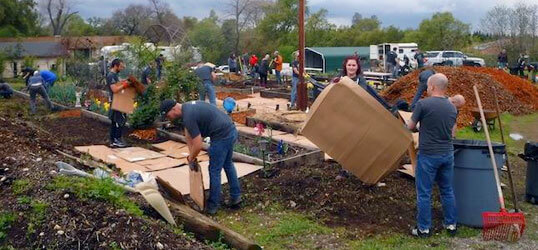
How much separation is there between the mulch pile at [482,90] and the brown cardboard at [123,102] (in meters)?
7.37

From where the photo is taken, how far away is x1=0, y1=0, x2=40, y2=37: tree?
51.5 meters

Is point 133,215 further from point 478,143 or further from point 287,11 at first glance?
point 287,11

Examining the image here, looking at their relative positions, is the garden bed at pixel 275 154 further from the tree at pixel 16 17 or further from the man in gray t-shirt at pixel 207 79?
the tree at pixel 16 17

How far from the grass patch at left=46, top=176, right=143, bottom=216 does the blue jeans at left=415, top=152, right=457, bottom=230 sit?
9.33 feet

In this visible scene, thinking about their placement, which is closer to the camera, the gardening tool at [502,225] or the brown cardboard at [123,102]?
the gardening tool at [502,225]

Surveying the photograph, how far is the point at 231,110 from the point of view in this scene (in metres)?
14.0

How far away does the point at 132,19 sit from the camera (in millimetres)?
68250

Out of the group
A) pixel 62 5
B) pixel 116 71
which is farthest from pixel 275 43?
pixel 116 71

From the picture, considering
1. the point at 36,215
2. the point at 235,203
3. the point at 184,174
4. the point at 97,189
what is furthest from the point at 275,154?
the point at 36,215

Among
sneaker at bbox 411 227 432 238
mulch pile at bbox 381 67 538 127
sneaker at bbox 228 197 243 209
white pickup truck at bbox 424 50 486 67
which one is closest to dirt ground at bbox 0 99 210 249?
sneaker at bbox 228 197 243 209

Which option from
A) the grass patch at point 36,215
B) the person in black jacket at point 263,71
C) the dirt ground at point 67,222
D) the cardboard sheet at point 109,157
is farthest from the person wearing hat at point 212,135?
the person in black jacket at point 263,71

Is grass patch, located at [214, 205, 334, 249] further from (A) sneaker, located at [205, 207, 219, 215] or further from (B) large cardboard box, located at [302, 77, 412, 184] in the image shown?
(B) large cardboard box, located at [302, 77, 412, 184]

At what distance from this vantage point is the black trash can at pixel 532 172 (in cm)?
719

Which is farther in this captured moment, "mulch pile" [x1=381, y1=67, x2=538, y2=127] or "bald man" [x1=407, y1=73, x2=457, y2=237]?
"mulch pile" [x1=381, y1=67, x2=538, y2=127]
